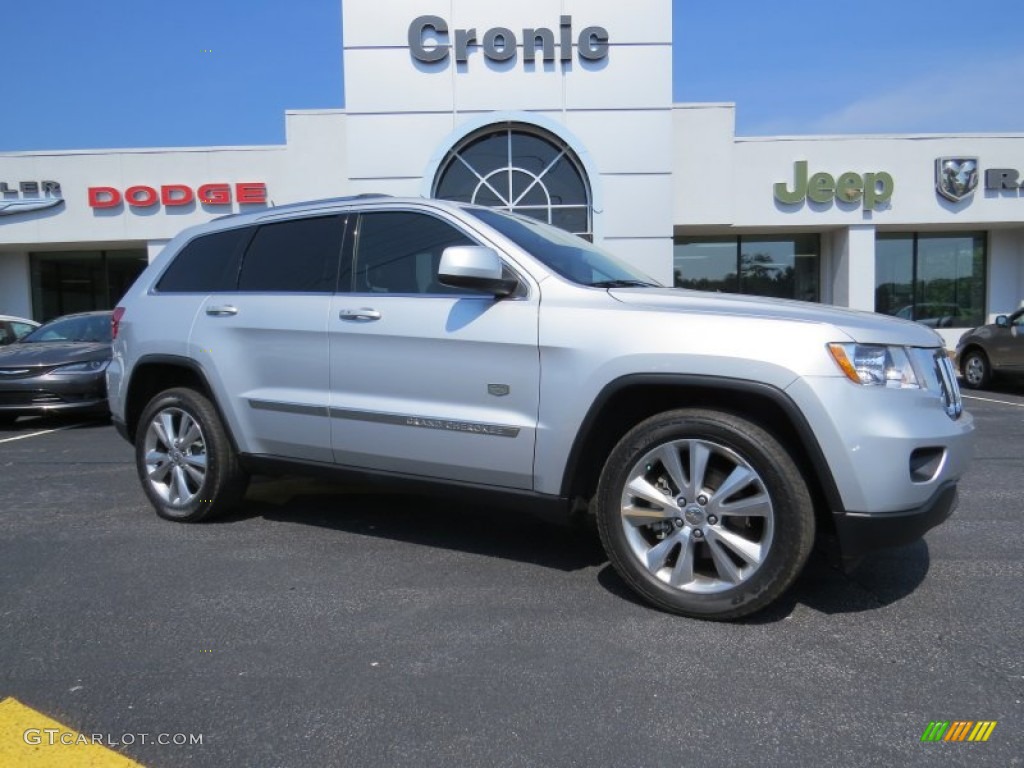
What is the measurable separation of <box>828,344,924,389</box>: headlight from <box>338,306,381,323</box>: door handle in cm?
212

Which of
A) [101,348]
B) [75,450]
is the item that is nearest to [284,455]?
[75,450]

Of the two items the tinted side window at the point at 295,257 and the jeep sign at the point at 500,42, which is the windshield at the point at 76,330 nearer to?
the tinted side window at the point at 295,257

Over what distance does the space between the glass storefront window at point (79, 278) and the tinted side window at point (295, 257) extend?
720 inches

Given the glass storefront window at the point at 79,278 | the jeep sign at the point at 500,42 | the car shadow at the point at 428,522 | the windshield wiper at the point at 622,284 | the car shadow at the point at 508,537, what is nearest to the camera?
the car shadow at the point at 508,537

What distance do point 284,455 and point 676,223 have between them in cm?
1502

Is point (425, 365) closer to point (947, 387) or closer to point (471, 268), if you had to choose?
point (471, 268)

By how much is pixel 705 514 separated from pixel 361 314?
194 centimetres

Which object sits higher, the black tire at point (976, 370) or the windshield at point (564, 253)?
the windshield at point (564, 253)

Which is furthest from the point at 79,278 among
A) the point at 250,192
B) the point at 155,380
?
the point at 155,380

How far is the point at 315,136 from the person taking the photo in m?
17.8

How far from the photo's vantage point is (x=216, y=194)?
1798 centimetres

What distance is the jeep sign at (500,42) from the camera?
13.7 metres

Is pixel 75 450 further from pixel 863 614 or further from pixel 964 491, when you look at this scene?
pixel 964 491

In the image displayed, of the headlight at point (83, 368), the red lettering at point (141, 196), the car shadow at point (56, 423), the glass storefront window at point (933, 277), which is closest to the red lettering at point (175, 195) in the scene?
the red lettering at point (141, 196)
